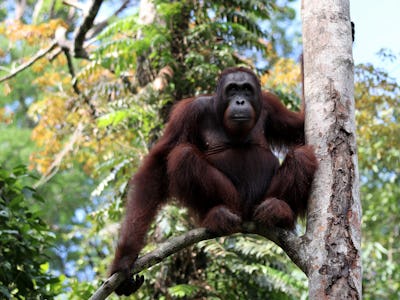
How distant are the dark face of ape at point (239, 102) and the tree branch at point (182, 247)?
852 millimetres

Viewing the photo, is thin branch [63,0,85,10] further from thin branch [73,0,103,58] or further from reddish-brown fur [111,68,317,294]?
reddish-brown fur [111,68,317,294]

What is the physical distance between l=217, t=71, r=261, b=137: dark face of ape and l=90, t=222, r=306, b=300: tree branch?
0.85 m

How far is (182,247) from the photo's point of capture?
10.6ft

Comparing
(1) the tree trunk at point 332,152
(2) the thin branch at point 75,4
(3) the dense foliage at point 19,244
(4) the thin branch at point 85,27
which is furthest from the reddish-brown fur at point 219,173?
(2) the thin branch at point 75,4

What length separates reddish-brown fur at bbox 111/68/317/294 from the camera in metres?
3.62

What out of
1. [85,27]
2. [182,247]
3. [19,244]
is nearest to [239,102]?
[182,247]

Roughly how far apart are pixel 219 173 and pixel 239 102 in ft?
1.62

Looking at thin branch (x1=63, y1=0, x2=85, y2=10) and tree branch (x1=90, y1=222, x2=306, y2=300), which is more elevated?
thin branch (x1=63, y1=0, x2=85, y2=10)

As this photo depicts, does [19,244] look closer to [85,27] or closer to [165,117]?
[165,117]

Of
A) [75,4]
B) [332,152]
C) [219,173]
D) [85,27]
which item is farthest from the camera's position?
[75,4]

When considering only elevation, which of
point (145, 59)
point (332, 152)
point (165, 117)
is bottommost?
point (165, 117)

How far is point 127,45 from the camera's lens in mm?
6910

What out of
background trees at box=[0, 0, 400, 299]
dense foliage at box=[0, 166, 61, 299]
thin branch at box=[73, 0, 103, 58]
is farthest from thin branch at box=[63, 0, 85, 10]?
dense foliage at box=[0, 166, 61, 299]

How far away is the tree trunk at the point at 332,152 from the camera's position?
9.26ft
